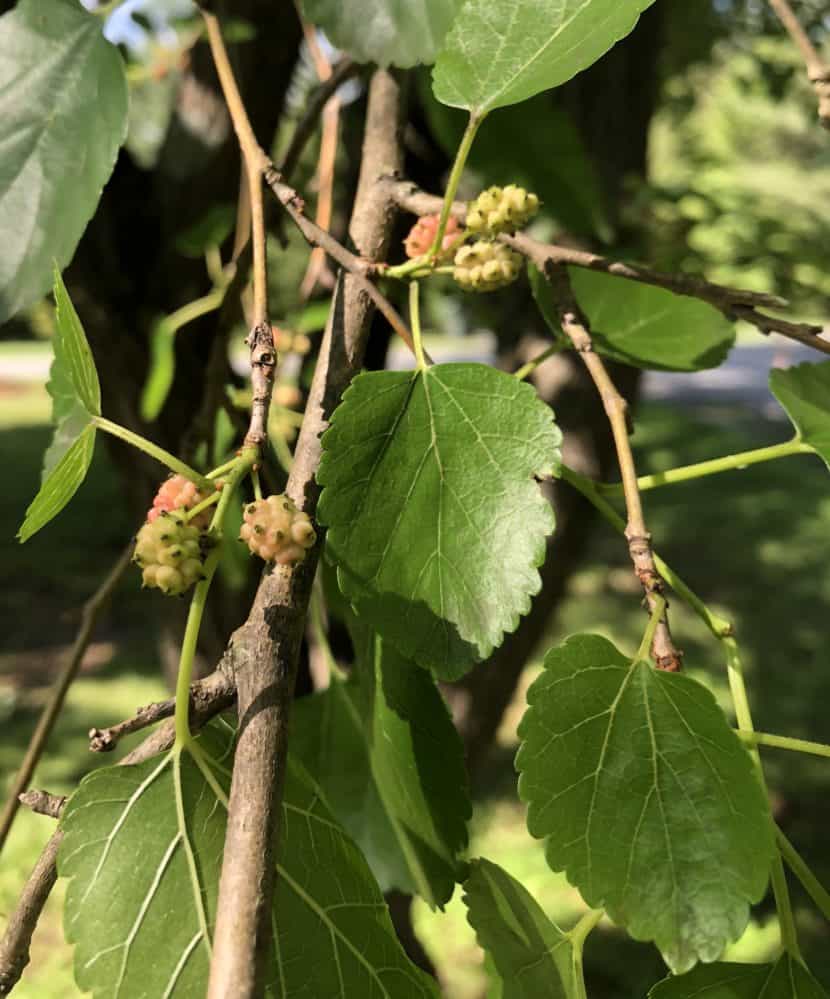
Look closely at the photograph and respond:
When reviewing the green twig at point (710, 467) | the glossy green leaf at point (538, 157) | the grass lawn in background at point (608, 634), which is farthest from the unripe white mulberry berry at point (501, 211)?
the grass lawn in background at point (608, 634)

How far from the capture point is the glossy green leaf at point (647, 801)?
371 millimetres

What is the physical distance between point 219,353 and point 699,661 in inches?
117

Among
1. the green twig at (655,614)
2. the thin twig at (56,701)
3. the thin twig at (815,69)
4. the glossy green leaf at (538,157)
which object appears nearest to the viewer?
the green twig at (655,614)

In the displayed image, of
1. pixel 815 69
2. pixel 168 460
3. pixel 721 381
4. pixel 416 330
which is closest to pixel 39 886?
pixel 168 460

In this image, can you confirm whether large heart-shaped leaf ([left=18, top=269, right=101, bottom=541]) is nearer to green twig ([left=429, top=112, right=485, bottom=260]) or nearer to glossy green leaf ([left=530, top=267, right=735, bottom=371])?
green twig ([left=429, top=112, right=485, bottom=260])

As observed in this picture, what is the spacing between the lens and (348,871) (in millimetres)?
415

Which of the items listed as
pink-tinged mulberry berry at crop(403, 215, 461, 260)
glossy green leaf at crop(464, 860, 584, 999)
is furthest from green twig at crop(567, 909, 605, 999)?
pink-tinged mulberry berry at crop(403, 215, 461, 260)

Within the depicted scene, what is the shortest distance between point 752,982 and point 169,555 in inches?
11.6

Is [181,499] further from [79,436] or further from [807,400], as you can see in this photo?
[807,400]

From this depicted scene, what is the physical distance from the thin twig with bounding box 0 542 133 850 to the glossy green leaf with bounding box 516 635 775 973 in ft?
1.07

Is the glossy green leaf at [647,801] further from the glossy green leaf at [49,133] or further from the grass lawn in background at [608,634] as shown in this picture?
the grass lawn in background at [608,634]

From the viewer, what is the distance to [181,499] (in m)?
0.41

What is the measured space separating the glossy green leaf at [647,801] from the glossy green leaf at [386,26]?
12.5 inches

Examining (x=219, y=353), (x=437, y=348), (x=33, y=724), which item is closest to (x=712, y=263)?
(x=219, y=353)
